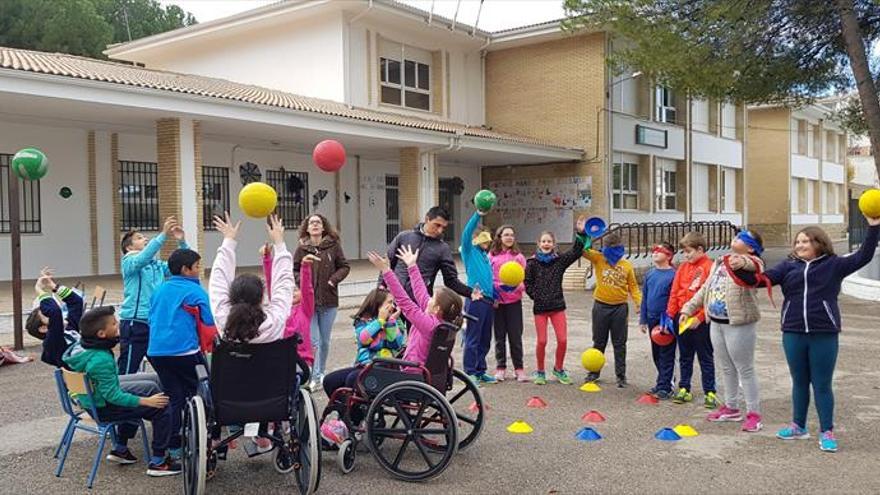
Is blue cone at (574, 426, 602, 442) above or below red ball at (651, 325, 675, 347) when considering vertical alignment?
below

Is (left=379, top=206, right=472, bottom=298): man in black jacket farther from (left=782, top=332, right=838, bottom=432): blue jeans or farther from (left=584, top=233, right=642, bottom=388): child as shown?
(left=782, top=332, right=838, bottom=432): blue jeans

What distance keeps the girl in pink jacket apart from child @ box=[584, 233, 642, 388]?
223 centimetres

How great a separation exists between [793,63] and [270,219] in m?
14.0

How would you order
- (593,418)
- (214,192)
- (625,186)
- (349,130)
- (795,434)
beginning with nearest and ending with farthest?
1. (795,434)
2. (593,418)
3. (349,130)
4. (214,192)
5. (625,186)

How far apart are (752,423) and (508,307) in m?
2.42

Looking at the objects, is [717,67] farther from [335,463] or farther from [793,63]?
[335,463]

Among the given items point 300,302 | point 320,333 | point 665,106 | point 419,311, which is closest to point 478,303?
point 320,333

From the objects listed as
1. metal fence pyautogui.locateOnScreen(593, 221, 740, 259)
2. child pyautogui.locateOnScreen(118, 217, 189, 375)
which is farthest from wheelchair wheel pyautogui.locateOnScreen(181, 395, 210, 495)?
metal fence pyautogui.locateOnScreen(593, 221, 740, 259)

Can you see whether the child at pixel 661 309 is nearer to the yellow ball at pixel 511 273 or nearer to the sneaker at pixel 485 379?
the yellow ball at pixel 511 273

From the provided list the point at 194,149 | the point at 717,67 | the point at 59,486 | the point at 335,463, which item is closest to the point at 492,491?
the point at 335,463

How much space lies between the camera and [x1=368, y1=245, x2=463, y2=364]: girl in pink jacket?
4.63 metres

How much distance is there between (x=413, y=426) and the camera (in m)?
4.34

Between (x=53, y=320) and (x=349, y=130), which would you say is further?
(x=349, y=130)

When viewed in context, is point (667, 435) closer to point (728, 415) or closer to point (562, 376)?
point (728, 415)
